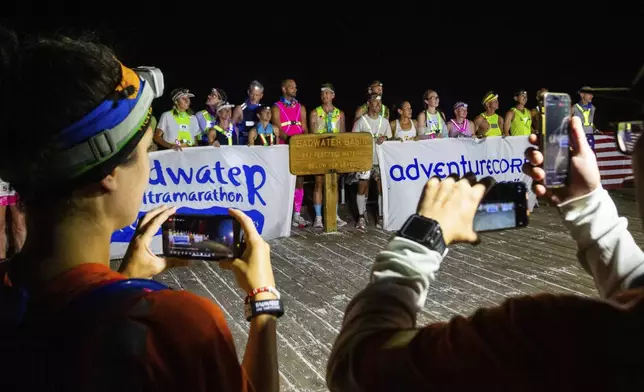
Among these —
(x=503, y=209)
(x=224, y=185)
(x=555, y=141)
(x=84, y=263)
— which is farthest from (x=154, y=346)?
(x=224, y=185)

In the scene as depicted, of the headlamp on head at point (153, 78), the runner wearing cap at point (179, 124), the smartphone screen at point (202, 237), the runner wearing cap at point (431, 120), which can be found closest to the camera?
the headlamp on head at point (153, 78)

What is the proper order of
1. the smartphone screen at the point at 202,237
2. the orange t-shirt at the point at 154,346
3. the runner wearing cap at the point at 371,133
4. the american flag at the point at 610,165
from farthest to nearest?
the american flag at the point at 610,165 < the runner wearing cap at the point at 371,133 < the smartphone screen at the point at 202,237 < the orange t-shirt at the point at 154,346

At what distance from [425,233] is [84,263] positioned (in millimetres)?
723

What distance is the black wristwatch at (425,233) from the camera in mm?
1166

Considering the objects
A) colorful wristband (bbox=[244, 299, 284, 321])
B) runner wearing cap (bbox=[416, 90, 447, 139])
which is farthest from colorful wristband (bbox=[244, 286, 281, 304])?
runner wearing cap (bbox=[416, 90, 447, 139])

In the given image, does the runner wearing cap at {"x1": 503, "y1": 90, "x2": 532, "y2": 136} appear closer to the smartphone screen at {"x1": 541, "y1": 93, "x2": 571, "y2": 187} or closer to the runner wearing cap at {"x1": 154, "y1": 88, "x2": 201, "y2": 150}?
the runner wearing cap at {"x1": 154, "y1": 88, "x2": 201, "y2": 150}

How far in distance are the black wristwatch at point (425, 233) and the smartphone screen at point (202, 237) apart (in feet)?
1.72

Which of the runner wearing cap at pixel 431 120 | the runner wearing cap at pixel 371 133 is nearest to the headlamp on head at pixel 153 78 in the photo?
the runner wearing cap at pixel 371 133

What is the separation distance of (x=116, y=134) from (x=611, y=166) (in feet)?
36.2

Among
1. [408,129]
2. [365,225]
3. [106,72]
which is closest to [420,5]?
[408,129]

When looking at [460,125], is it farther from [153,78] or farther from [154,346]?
[154,346]

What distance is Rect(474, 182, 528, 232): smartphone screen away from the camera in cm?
134

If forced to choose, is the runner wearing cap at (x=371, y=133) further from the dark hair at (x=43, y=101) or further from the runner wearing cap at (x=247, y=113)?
the dark hair at (x=43, y=101)

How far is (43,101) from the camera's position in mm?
1047
